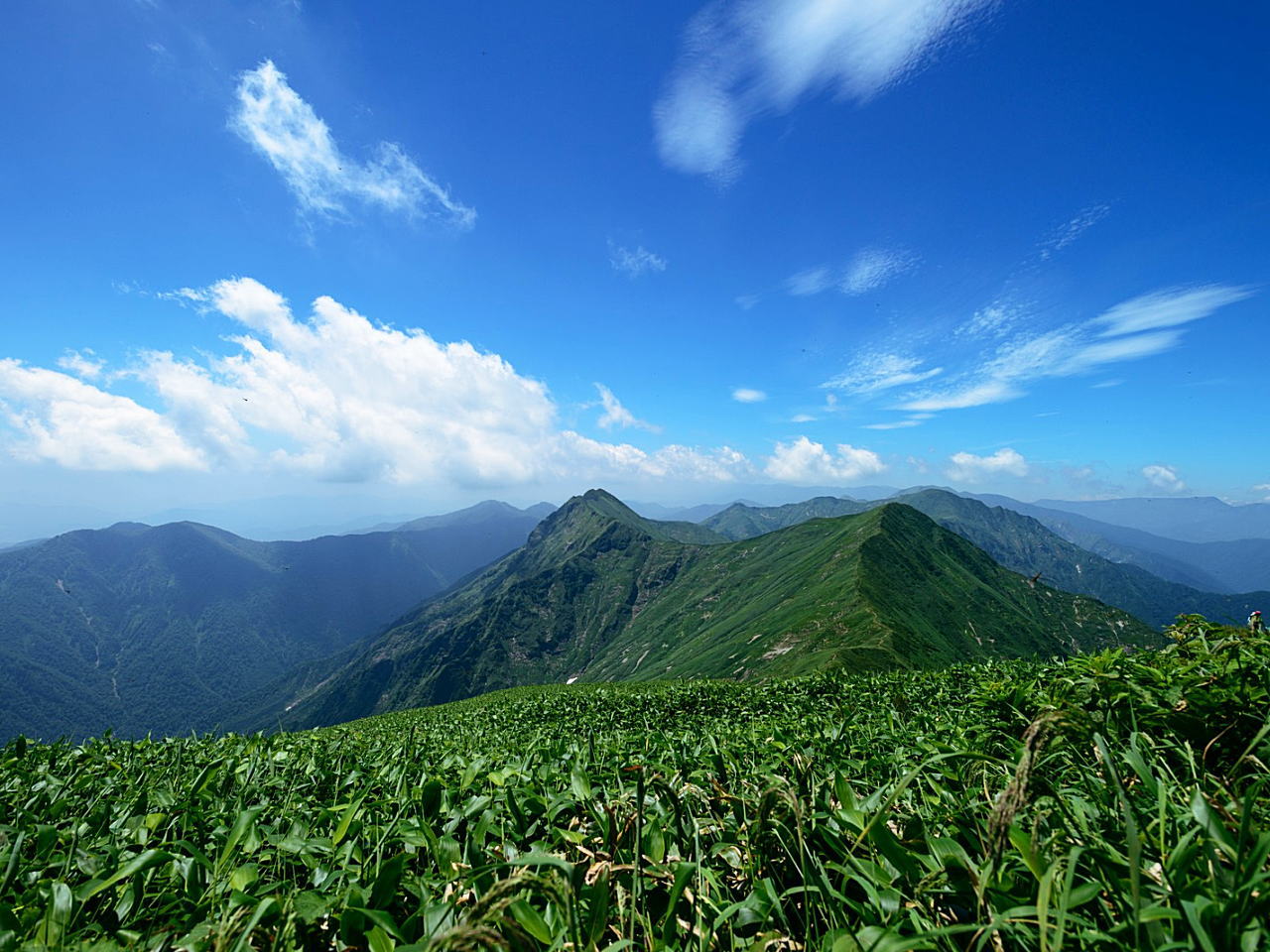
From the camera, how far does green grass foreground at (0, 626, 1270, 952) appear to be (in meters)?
1.61

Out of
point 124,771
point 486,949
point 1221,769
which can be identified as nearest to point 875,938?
point 486,949

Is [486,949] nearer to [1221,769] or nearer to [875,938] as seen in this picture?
[875,938]

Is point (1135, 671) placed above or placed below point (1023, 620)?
above

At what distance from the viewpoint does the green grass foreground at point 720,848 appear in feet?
5.30

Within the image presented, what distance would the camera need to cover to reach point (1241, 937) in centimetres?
149

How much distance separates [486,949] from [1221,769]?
3.93m

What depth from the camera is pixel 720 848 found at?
7.68 feet

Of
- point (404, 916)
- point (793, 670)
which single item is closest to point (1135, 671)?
point (404, 916)

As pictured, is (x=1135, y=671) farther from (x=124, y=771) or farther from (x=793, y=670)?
(x=793, y=670)

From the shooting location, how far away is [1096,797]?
2283mm

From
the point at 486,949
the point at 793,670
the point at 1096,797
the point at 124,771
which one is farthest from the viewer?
the point at 793,670

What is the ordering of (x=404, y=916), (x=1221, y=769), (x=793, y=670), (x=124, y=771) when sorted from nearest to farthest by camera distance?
(x=404, y=916) < (x=1221, y=769) < (x=124, y=771) < (x=793, y=670)

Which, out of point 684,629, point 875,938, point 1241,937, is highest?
point 1241,937

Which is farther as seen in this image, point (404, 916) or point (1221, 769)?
point (1221, 769)
